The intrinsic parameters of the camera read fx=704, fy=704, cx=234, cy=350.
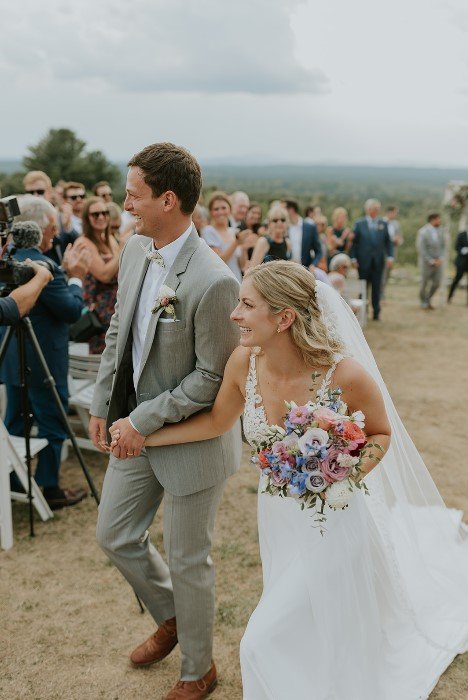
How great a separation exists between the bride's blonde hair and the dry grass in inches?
63.1

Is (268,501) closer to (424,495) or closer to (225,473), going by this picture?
(225,473)

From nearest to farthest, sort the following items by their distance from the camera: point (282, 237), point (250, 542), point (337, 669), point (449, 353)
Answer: point (337, 669) < point (250, 542) < point (282, 237) < point (449, 353)

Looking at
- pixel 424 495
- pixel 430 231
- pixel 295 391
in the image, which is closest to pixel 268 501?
pixel 295 391

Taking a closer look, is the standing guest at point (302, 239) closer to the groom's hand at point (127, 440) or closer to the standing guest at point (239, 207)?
the standing guest at point (239, 207)

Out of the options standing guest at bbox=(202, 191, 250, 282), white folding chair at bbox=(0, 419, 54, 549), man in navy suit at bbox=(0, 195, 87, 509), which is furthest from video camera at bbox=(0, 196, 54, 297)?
standing guest at bbox=(202, 191, 250, 282)

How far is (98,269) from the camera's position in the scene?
5652 mm

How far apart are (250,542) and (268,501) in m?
1.67

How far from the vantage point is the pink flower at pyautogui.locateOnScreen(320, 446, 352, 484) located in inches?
94.5

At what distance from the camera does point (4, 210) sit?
3.69 meters

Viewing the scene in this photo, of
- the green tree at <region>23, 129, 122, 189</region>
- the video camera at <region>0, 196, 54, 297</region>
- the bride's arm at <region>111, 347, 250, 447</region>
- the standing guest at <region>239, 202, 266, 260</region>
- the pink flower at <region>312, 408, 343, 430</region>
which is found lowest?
the green tree at <region>23, 129, 122, 189</region>

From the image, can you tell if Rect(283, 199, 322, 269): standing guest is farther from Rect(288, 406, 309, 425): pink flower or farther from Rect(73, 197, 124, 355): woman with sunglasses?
Rect(288, 406, 309, 425): pink flower

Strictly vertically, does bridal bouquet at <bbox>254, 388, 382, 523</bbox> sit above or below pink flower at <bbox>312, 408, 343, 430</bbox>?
below

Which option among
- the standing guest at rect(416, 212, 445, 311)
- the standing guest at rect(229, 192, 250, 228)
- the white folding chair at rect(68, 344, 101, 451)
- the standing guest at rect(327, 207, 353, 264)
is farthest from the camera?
the standing guest at rect(416, 212, 445, 311)

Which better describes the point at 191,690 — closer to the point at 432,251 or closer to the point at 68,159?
the point at 432,251
